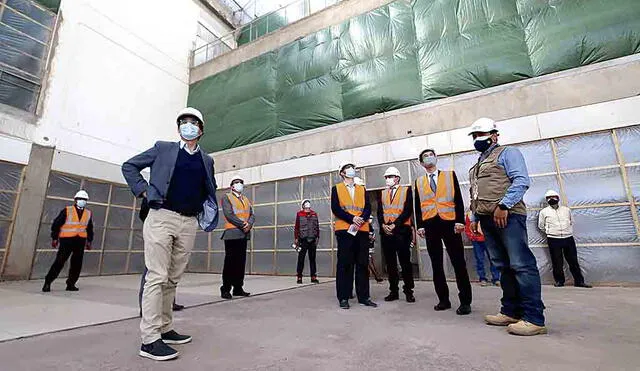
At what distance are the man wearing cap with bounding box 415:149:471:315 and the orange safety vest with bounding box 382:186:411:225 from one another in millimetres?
469

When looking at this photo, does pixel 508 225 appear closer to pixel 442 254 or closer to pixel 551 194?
pixel 442 254

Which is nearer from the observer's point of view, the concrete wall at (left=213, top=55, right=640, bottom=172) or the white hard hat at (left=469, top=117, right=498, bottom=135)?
the white hard hat at (left=469, top=117, right=498, bottom=135)

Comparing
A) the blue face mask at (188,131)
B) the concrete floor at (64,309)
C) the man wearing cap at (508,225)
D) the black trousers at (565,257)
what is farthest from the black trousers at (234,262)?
the black trousers at (565,257)

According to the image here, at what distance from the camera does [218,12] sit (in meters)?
13.9

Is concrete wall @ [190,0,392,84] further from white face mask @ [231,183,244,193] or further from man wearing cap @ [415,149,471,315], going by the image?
man wearing cap @ [415,149,471,315]

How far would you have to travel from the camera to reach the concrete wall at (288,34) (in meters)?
9.14

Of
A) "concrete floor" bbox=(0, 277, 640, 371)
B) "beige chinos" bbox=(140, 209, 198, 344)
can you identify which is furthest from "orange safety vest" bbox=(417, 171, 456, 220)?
"beige chinos" bbox=(140, 209, 198, 344)

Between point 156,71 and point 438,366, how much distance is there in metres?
12.2

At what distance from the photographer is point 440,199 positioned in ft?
11.4

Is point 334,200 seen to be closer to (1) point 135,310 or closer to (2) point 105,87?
(1) point 135,310

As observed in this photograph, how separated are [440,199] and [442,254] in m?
0.59

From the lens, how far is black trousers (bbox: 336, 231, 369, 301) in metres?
3.70

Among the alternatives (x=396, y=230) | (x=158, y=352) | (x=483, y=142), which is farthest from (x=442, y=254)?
(x=158, y=352)

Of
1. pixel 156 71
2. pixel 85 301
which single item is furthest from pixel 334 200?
pixel 156 71
